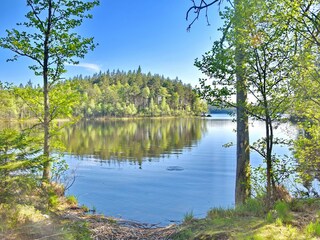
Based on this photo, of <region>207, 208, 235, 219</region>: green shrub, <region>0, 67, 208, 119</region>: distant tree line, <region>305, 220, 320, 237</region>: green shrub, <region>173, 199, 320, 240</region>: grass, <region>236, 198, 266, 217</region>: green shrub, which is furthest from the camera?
<region>0, 67, 208, 119</region>: distant tree line

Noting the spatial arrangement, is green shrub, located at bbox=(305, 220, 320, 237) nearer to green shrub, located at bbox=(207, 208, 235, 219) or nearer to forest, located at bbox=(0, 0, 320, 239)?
forest, located at bbox=(0, 0, 320, 239)

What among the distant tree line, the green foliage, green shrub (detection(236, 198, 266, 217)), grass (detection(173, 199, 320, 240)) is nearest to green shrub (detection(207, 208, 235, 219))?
grass (detection(173, 199, 320, 240))

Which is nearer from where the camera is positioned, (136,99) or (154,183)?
(154,183)

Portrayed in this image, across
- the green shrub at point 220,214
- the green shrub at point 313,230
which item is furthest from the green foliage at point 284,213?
the green shrub at point 220,214

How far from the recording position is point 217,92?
24.0 ft

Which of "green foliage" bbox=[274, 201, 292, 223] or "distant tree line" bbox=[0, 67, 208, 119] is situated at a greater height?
"distant tree line" bbox=[0, 67, 208, 119]

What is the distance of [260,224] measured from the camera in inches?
212

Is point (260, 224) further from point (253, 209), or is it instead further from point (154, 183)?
point (154, 183)

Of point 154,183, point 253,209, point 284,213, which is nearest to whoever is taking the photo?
point 284,213

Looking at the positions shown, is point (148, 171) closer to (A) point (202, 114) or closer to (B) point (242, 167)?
(B) point (242, 167)

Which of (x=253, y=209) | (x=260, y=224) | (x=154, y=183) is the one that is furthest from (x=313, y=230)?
(x=154, y=183)

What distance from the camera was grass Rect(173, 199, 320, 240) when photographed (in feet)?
15.6

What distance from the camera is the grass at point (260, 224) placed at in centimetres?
477

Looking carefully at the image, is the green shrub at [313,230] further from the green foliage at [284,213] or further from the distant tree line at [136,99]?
the distant tree line at [136,99]
